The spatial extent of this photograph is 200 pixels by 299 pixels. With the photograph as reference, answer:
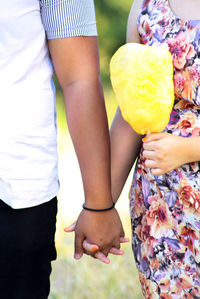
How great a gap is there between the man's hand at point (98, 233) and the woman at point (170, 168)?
0.64 feet

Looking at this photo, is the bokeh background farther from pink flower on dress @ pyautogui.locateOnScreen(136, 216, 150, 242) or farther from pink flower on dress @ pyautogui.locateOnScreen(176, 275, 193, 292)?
pink flower on dress @ pyautogui.locateOnScreen(176, 275, 193, 292)

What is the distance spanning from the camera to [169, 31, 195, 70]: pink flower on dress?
1.96 m

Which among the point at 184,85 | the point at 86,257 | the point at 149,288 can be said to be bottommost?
the point at 86,257

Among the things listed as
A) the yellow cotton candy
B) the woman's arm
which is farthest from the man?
the woman's arm

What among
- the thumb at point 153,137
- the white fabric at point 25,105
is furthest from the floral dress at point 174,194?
the white fabric at point 25,105

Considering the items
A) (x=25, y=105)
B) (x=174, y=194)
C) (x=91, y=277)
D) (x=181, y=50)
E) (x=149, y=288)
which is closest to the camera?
(x=25, y=105)

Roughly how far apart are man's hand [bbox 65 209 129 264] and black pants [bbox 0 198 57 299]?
11 cm

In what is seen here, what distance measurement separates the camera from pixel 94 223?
1973 mm

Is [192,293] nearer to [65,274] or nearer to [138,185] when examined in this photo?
[138,185]

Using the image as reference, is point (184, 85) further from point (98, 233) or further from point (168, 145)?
point (98, 233)

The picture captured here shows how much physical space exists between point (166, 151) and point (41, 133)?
1.37 ft

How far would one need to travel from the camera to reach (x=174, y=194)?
2.08m

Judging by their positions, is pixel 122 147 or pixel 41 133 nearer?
pixel 41 133

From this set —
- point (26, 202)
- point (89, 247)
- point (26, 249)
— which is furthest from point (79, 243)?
point (26, 202)
